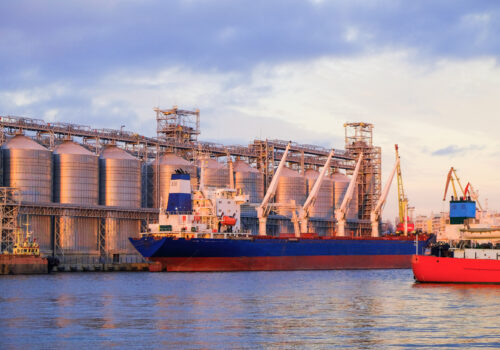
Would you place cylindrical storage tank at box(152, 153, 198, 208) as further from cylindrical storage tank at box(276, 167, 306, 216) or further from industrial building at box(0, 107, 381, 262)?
cylindrical storage tank at box(276, 167, 306, 216)

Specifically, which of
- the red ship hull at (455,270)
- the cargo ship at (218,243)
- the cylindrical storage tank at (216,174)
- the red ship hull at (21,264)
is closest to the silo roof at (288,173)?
the cylindrical storage tank at (216,174)

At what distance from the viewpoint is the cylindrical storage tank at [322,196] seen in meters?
113

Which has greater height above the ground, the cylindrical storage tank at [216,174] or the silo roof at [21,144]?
the silo roof at [21,144]

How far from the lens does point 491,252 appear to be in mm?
52531

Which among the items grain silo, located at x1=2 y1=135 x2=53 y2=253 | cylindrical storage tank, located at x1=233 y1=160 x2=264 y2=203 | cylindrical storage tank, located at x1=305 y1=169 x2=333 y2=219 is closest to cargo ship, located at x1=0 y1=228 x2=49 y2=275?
grain silo, located at x1=2 y1=135 x2=53 y2=253

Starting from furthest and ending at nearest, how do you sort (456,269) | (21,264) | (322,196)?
(322,196) → (21,264) → (456,269)

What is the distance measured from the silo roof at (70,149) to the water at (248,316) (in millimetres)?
32468

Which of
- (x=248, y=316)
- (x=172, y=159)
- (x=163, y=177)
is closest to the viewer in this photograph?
(x=248, y=316)

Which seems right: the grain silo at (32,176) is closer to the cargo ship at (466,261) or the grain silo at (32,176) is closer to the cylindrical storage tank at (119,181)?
the cylindrical storage tank at (119,181)

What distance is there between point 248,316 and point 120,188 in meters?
54.7

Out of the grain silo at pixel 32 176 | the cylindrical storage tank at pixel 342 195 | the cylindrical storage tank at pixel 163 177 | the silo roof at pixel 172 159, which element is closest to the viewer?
the grain silo at pixel 32 176

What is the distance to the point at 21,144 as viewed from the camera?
81062 mm

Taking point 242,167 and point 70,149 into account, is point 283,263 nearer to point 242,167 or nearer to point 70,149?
point 242,167

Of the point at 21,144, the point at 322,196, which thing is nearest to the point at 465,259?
the point at 21,144
